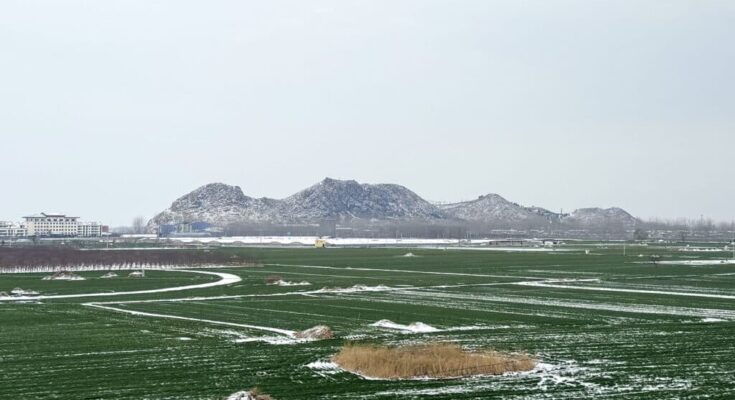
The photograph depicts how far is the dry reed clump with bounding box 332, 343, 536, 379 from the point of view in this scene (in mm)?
24844

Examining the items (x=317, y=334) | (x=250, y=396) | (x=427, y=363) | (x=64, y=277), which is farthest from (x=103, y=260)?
(x=250, y=396)

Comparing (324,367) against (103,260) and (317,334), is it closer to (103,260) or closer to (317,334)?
(317,334)

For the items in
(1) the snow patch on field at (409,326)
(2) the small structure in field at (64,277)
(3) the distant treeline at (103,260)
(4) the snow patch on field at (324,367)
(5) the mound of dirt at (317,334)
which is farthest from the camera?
(3) the distant treeline at (103,260)

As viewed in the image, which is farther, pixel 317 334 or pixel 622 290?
pixel 622 290

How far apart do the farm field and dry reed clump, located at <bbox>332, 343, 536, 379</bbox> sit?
0.64m

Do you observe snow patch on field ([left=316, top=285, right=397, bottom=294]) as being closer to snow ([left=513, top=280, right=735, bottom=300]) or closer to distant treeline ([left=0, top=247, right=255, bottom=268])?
snow ([left=513, top=280, right=735, bottom=300])

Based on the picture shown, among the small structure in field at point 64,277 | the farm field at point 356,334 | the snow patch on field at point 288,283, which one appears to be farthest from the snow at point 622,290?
the small structure in field at point 64,277

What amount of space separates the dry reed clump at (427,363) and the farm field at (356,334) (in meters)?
0.64

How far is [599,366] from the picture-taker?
2600cm

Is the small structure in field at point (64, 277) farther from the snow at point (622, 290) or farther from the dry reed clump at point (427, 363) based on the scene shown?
the dry reed clump at point (427, 363)

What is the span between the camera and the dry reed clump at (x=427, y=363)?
81.5ft

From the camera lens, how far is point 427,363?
25.3 m

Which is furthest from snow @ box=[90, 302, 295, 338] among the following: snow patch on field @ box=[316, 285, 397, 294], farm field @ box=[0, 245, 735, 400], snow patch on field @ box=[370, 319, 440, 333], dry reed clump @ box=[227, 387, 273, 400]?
snow patch on field @ box=[316, 285, 397, 294]

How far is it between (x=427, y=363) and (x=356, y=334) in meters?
9.33
